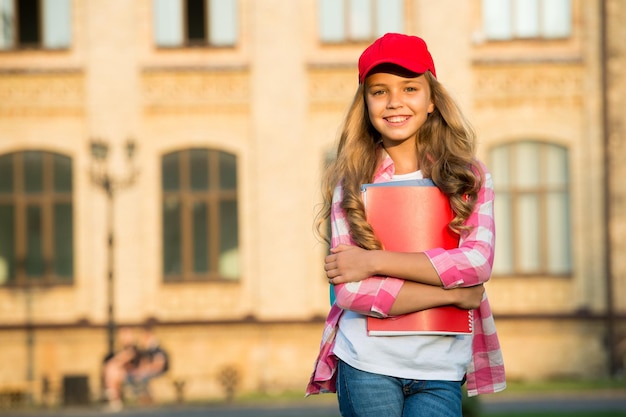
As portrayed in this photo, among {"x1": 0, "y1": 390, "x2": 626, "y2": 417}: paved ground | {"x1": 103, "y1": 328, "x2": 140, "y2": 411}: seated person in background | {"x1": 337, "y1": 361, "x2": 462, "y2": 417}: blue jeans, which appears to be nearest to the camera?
{"x1": 337, "y1": 361, "x2": 462, "y2": 417}: blue jeans

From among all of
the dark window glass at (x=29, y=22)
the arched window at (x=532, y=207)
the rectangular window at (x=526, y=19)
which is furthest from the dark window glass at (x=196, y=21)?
the arched window at (x=532, y=207)

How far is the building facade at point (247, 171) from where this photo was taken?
80.2 ft

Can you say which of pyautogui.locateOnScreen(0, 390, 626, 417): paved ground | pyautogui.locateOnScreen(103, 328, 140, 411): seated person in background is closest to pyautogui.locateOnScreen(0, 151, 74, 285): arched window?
pyautogui.locateOnScreen(103, 328, 140, 411): seated person in background

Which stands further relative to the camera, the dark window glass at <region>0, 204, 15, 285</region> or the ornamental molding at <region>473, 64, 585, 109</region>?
the dark window glass at <region>0, 204, 15, 285</region>

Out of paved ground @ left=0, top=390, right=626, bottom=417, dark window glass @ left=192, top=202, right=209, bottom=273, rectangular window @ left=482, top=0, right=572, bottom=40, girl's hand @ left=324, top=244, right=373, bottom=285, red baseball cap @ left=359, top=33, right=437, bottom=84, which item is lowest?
paved ground @ left=0, top=390, right=626, bottom=417

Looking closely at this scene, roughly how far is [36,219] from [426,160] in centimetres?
2185

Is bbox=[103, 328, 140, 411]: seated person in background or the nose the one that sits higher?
the nose

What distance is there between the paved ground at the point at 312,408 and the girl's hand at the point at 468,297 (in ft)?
44.0

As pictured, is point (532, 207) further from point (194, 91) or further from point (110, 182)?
point (110, 182)

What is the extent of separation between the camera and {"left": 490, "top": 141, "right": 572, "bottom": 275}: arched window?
2473 cm

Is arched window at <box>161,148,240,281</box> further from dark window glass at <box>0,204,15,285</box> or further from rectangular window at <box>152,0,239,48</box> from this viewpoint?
dark window glass at <box>0,204,15,285</box>

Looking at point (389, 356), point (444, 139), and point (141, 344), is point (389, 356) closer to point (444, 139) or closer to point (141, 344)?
point (444, 139)

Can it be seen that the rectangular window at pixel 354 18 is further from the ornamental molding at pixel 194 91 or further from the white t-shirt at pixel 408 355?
the white t-shirt at pixel 408 355

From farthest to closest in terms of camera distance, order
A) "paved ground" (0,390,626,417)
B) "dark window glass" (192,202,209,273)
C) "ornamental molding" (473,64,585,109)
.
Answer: "dark window glass" (192,202,209,273) < "ornamental molding" (473,64,585,109) < "paved ground" (0,390,626,417)
